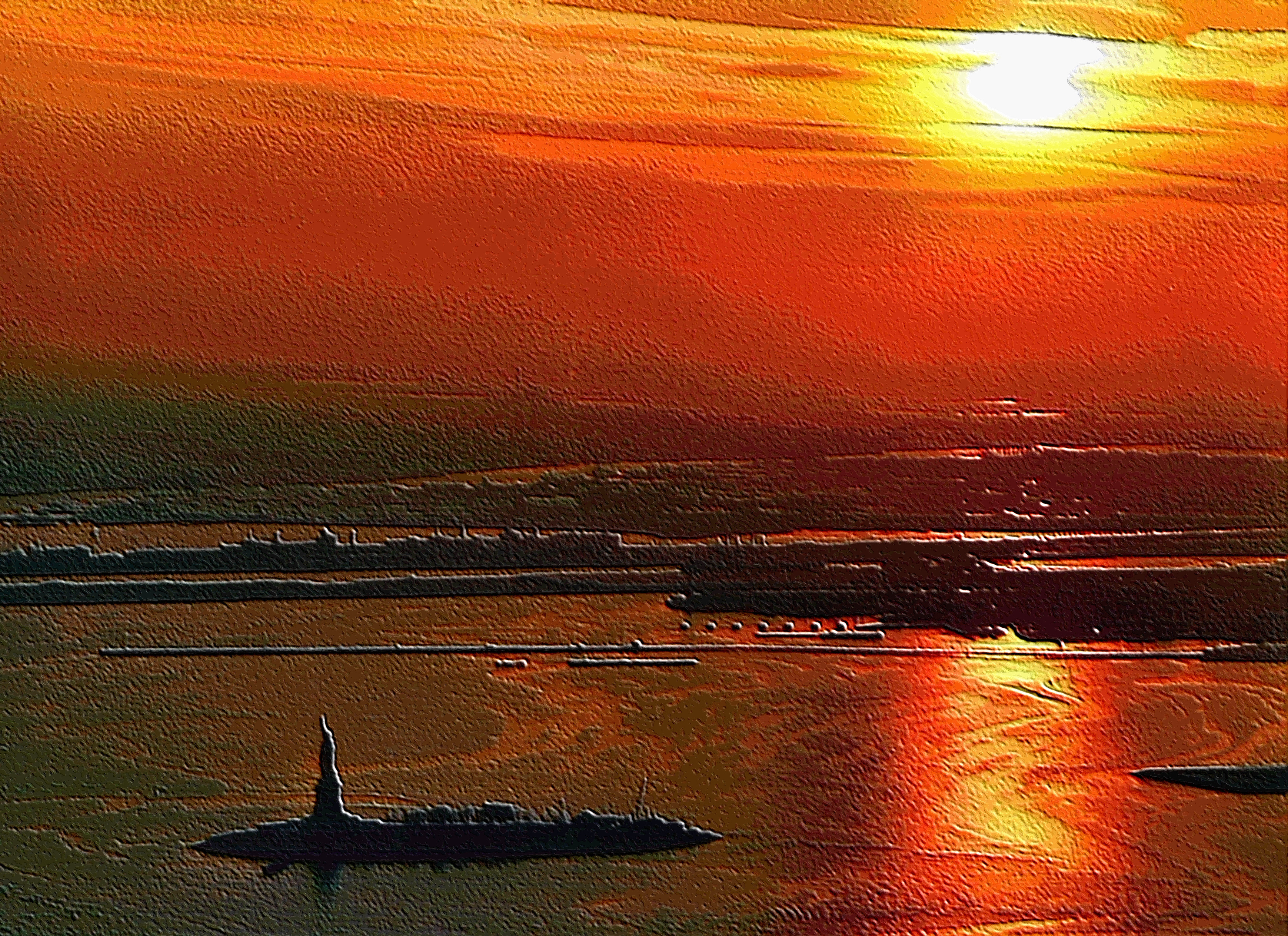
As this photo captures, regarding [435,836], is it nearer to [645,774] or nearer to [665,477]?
[645,774]

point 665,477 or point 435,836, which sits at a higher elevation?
point 665,477

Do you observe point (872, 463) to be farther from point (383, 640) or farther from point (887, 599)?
point (383, 640)

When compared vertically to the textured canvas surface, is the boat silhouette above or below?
below

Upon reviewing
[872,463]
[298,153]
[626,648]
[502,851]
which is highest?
[298,153]

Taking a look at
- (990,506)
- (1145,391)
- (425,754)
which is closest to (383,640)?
(425,754)

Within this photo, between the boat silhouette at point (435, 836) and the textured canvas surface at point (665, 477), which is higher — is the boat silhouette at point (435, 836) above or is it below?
below

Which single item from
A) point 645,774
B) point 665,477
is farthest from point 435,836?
point 665,477
